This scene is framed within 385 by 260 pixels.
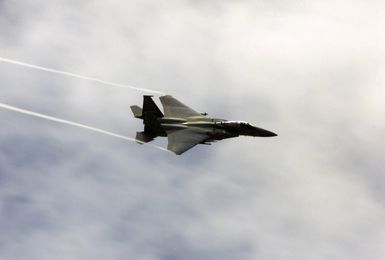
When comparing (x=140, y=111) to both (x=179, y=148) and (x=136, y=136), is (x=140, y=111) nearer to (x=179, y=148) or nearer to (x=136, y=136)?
→ (x=136, y=136)

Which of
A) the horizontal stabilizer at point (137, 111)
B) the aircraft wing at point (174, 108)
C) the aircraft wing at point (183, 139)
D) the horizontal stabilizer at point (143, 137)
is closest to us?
the aircraft wing at point (183, 139)

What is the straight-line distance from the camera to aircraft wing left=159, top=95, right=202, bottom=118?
293ft

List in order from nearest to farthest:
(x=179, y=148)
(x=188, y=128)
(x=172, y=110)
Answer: (x=179, y=148)
(x=188, y=128)
(x=172, y=110)

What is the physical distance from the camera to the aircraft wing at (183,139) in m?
78.6

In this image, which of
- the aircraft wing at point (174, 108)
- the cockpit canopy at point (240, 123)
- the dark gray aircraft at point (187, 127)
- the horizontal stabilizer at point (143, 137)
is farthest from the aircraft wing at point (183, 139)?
the aircraft wing at point (174, 108)

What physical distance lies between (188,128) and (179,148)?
6.33 metres

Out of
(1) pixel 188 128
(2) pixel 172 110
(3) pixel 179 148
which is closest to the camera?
(3) pixel 179 148

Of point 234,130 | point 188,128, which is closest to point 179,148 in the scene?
point 188,128

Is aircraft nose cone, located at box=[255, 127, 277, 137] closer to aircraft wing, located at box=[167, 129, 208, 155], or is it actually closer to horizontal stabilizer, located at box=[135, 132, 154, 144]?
aircraft wing, located at box=[167, 129, 208, 155]

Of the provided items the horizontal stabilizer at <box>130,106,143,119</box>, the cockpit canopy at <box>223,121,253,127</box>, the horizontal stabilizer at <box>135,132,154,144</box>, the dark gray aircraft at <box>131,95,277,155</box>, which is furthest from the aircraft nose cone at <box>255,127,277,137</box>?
the horizontal stabilizer at <box>130,106,143,119</box>

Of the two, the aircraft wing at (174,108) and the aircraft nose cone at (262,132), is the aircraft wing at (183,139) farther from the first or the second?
the aircraft nose cone at (262,132)

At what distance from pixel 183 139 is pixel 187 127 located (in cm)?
385

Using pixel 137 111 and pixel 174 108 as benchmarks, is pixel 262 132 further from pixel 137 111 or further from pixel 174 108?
pixel 137 111

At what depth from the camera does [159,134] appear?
3354 inches
